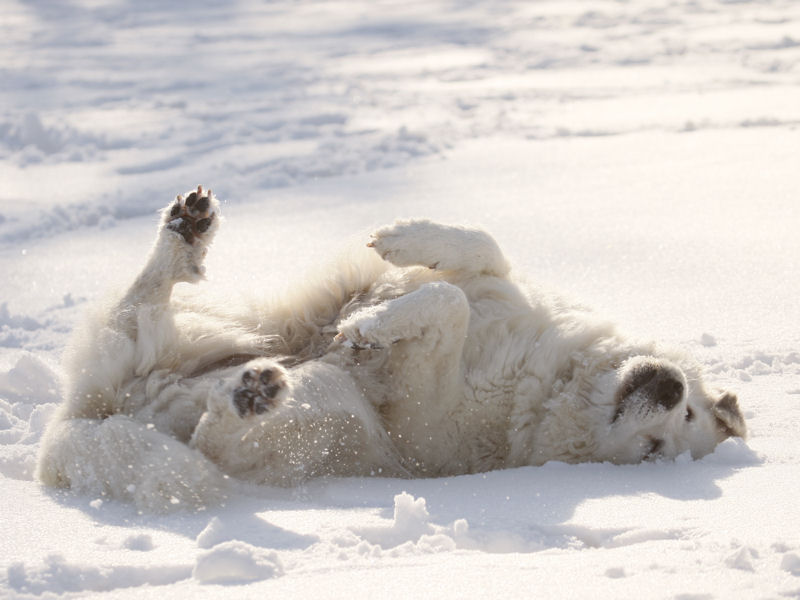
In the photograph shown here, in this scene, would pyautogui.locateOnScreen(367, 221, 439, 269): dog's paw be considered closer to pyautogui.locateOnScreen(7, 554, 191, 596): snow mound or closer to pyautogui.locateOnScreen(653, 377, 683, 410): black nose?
pyautogui.locateOnScreen(653, 377, 683, 410): black nose

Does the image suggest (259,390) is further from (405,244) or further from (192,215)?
(405,244)

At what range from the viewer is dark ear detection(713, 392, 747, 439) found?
359cm

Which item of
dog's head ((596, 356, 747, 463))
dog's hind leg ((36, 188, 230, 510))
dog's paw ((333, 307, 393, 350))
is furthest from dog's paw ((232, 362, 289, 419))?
dog's head ((596, 356, 747, 463))

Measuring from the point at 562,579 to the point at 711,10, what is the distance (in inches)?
546

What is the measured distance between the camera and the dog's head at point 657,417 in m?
3.48

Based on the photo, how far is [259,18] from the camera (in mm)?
16078

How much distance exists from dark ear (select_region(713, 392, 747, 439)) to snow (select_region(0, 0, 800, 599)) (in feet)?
0.31

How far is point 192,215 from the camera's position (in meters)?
3.54

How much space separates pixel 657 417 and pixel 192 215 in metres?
1.86

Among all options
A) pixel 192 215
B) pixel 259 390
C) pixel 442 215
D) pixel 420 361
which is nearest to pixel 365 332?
pixel 420 361

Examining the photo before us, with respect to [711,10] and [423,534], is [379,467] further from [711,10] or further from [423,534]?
[711,10]

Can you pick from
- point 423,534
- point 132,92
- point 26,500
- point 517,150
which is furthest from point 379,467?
point 132,92

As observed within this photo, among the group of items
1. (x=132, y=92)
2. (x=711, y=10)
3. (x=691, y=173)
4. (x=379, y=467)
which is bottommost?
(x=379, y=467)

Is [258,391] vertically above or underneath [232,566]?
above
